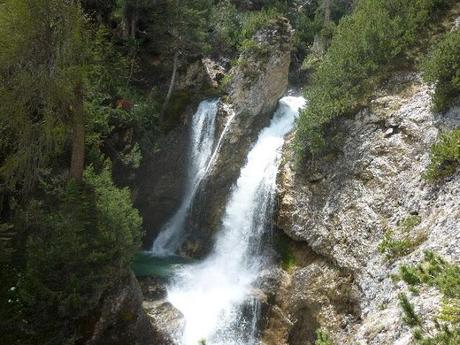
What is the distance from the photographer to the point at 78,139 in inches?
480

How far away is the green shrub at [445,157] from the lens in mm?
12180

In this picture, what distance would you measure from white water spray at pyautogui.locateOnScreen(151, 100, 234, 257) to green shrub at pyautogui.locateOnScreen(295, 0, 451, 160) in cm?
565

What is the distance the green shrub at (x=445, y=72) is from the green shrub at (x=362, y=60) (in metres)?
2.49

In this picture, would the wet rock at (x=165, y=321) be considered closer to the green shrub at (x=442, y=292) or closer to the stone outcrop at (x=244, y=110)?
the stone outcrop at (x=244, y=110)

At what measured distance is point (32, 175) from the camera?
37.8ft

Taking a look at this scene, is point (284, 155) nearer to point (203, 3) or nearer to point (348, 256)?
point (348, 256)

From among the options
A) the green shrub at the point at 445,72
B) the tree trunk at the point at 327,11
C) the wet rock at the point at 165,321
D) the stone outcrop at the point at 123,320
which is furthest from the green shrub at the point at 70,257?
the tree trunk at the point at 327,11

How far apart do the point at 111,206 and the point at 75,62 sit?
4.20m

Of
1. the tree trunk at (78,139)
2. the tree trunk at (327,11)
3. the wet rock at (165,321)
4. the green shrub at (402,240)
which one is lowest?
the wet rock at (165,321)

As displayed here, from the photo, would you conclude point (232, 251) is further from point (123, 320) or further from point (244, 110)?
point (244, 110)

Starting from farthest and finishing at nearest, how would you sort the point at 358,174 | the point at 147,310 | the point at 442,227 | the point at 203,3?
the point at 203,3, the point at 358,174, the point at 147,310, the point at 442,227

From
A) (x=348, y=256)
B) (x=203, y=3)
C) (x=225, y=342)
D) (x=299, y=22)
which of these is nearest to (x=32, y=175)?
(x=225, y=342)

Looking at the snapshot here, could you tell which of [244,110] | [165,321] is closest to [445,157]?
[165,321]

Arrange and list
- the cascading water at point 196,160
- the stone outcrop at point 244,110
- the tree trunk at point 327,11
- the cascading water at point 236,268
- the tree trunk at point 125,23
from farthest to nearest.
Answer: the tree trunk at point 327,11 → the cascading water at point 196,160 → the tree trunk at point 125,23 → the stone outcrop at point 244,110 → the cascading water at point 236,268
